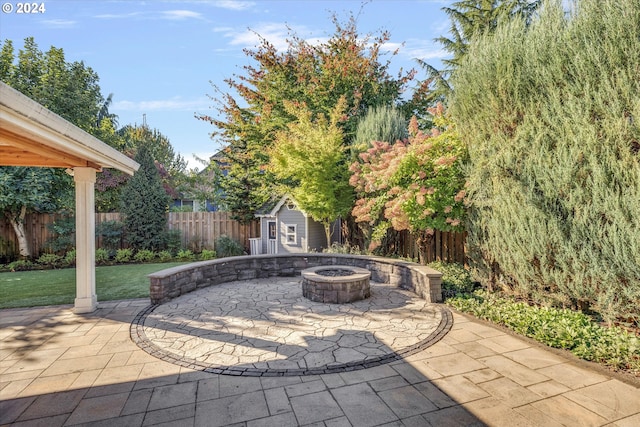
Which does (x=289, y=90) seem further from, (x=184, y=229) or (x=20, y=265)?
(x=20, y=265)

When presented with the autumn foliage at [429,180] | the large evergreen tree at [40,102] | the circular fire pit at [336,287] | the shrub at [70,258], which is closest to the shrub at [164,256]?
the shrub at [70,258]

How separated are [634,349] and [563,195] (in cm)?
215

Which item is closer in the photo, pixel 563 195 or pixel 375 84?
pixel 563 195

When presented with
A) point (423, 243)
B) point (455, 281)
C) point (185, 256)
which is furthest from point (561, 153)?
point (185, 256)

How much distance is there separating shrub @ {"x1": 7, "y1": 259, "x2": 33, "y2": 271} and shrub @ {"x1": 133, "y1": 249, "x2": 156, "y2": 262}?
10.5 ft

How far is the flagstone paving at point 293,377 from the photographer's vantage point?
284 centimetres

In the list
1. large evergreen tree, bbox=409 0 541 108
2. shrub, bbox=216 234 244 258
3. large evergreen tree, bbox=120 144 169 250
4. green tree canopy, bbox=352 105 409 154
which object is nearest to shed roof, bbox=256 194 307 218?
shrub, bbox=216 234 244 258

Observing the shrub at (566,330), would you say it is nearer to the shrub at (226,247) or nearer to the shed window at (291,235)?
the shed window at (291,235)

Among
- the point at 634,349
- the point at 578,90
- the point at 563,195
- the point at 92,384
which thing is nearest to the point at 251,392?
the point at 92,384

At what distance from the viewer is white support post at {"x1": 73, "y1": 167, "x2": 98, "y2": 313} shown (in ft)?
19.1

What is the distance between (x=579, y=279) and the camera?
4.52 metres

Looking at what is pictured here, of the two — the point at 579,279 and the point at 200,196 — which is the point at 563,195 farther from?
the point at 200,196

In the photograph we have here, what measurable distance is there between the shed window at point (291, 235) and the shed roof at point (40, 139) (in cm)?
645

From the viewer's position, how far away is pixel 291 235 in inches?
480
